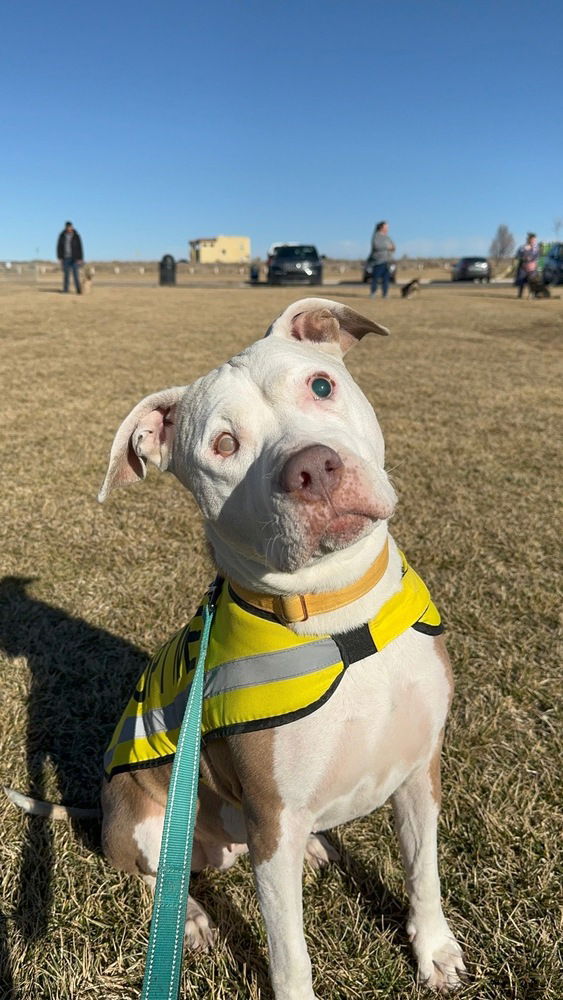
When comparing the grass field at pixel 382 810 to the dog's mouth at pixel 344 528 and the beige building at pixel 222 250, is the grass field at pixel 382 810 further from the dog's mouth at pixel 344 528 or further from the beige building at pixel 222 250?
the beige building at pixel 222 250

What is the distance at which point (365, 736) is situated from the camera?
1684 millimetres

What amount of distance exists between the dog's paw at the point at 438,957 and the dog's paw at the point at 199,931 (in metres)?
0.63

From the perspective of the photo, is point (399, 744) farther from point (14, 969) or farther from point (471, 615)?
point (471, 615)

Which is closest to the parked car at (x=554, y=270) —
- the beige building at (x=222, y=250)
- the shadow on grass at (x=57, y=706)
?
the shadow on grass at (x=57, y=706)

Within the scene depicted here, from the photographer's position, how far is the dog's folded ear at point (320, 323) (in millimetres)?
2061

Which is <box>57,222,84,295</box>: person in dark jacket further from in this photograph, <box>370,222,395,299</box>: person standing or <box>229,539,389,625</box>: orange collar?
<box>229,539,389,625</box>: orange collar

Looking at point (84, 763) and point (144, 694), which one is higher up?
point (144, 694)

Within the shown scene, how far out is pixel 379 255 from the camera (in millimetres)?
20797

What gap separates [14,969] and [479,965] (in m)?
1.40

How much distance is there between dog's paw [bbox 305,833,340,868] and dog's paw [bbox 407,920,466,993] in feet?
1.31

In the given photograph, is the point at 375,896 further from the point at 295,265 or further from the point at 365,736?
the point at 295,265

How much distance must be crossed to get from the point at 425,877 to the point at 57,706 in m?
1.88

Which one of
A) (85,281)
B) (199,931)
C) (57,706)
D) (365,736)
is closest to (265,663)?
(365,736)

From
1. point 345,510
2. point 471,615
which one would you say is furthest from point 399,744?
point 471,615
